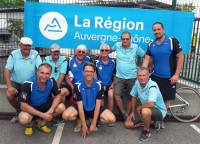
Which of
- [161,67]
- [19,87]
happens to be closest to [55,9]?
[19,87]

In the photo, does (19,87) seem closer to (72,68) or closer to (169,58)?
(72,68)

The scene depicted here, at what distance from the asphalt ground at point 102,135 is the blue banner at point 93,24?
6.55 ft

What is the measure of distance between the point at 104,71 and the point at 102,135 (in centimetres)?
129

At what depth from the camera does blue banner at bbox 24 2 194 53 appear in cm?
790

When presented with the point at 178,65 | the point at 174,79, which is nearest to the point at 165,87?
the point at 174,79

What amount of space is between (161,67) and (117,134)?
1472mm

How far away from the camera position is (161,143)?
6242 mm

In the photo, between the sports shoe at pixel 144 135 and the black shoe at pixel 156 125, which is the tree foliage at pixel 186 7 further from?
the sports shoe at pixel 144 135

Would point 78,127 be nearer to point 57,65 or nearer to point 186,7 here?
point 57,65

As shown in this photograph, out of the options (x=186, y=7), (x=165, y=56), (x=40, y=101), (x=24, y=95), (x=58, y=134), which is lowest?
(x=58, y=134)

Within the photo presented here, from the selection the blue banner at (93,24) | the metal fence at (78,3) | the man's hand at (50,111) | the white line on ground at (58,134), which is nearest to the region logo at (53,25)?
the blue banner at (93,24)

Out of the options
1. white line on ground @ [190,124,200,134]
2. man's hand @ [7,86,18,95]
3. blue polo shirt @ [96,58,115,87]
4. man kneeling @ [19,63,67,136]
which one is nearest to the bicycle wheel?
white line on ground @ [190,124,200,134]

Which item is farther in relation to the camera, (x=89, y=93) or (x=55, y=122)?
(x=55, y=122)

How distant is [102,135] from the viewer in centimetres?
647
